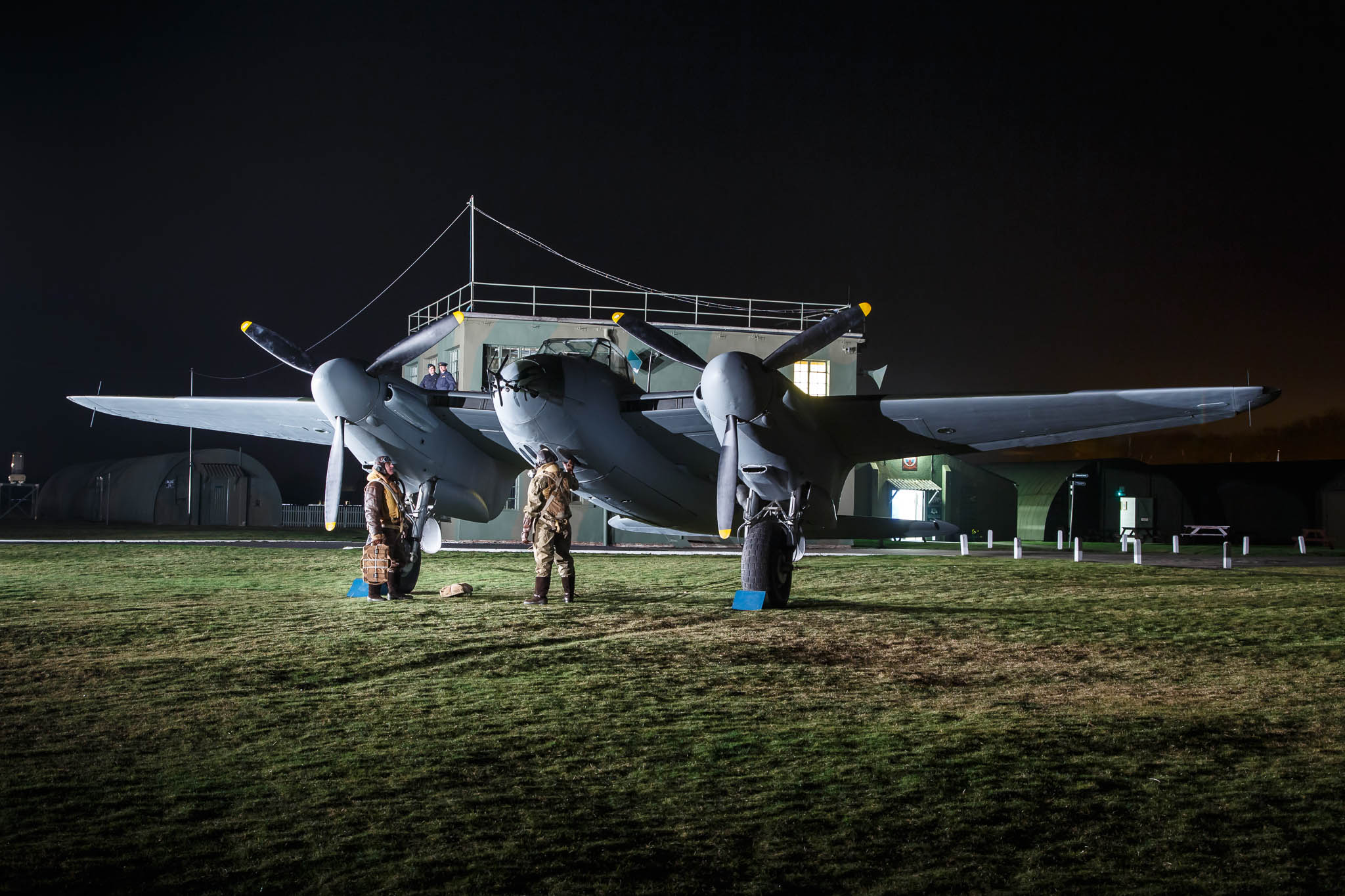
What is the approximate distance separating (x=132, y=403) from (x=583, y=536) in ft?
56.3

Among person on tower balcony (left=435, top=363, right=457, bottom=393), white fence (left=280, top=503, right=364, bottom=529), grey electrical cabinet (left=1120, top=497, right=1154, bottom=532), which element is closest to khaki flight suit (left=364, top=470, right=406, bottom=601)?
person on tower balcony (left=435, top=363, right=457, bottom=393)

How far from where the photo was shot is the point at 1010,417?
1379 centimetres

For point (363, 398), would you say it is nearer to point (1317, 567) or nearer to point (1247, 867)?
point (1247, 867)

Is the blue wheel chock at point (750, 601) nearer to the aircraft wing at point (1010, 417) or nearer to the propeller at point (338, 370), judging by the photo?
the aircraft wing at point (1010, 417)

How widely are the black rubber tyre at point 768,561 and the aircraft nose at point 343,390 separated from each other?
17.8ft

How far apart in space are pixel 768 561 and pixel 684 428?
2592 millimetres

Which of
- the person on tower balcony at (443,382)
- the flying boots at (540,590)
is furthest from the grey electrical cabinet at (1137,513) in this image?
the flying boots at (540,590)

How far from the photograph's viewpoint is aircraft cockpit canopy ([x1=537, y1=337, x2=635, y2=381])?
1374 cm

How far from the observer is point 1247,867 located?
377cm

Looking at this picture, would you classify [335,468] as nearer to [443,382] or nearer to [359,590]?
[359,590]

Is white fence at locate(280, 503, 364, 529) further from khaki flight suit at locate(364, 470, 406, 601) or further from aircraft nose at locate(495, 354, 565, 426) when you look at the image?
aircraft nose at locate(495, 354, 565, 426)

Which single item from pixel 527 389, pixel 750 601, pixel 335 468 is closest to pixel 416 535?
pixel 335 468

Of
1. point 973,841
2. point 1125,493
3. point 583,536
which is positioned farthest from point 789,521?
point 1125,493

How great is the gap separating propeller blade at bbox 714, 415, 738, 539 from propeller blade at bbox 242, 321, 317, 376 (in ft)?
21.1
